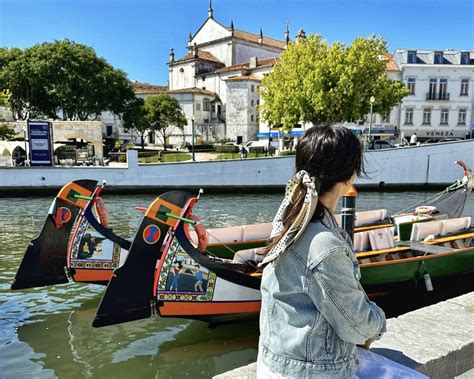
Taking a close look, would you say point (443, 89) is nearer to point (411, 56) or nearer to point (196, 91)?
point (411, 56)

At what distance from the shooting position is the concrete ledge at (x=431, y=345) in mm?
2430

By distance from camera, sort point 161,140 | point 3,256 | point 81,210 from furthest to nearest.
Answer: point 161,140 → point 3,256 → point 81,210

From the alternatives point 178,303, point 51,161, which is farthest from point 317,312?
point 51,161

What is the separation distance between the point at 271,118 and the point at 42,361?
80.8 ft

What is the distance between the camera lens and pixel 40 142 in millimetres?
23156

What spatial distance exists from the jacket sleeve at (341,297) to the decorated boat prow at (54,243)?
7.08 meters

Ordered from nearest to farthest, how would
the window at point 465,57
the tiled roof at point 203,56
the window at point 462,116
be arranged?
the window at point 465,57 → the window at point 462,116 → the tiled roof at point 203,56

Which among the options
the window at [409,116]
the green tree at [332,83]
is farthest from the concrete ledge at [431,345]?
the window at [409,116]

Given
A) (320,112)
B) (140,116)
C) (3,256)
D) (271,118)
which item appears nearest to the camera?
(3,256)

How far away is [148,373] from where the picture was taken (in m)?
5.53

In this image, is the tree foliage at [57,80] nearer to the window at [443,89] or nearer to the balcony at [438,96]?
the balcony at [438,96]

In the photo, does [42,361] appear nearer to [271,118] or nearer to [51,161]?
[51,161]

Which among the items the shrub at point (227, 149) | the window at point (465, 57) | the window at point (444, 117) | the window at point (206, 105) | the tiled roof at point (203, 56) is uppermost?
the tiled roof at point (203, 56)

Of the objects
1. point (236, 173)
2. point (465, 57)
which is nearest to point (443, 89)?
point (465, 57)
